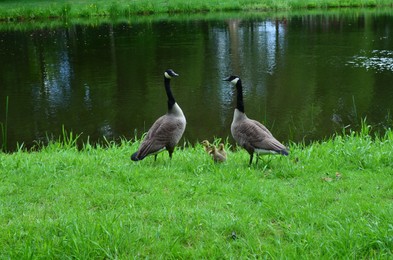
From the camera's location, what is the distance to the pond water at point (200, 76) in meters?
15.1

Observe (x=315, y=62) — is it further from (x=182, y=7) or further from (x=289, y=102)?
(x=182, y=7)

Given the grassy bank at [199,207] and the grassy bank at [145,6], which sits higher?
the grassy bank at [145,6]

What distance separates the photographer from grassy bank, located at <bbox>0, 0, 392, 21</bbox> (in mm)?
41844

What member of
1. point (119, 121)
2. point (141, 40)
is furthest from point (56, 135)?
point (141, 40)

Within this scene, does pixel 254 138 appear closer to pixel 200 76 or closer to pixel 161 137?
pixel 161 137

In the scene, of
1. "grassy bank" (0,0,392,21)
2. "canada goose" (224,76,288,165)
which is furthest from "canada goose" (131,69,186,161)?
"grassy bank" (0,0,392,21)

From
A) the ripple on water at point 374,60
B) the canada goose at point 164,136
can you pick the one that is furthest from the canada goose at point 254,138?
the ripple on water at point 374,60

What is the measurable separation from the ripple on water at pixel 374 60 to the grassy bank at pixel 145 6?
19.5 m

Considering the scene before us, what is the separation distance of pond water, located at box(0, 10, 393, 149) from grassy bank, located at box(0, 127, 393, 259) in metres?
5.44

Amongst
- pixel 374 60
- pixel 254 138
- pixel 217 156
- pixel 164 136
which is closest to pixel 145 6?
pixel 374 60

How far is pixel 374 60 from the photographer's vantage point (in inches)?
921

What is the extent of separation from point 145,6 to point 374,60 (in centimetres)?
2579

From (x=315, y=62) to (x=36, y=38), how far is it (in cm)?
1960

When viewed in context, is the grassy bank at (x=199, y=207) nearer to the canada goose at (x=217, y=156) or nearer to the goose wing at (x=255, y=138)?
the canada goose at (x=217, y=156)
